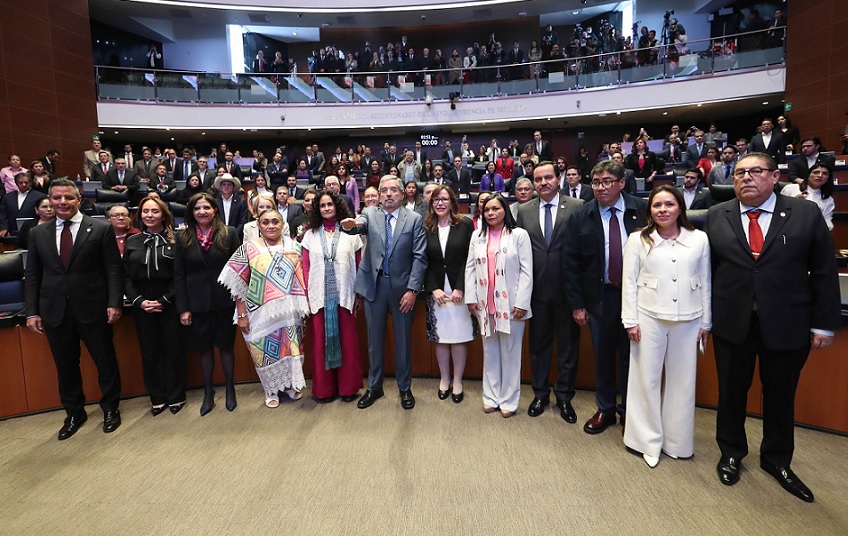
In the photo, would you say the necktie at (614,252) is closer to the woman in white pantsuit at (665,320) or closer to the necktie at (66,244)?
Result: the woman in white pantsuit at (665,320)

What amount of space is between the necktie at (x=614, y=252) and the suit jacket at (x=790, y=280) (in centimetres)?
65

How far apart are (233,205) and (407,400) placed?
3.06m

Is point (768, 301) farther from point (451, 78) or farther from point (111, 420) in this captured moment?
point (451, 78)

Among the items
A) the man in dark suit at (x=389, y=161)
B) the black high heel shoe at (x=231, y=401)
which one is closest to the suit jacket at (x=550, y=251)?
the black high heel shoe at (x=231, y=401)

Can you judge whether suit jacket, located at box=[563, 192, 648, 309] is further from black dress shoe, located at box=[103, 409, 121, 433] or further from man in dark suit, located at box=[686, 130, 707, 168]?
man in dark suit, located at box=[686, 130, 707, 168]

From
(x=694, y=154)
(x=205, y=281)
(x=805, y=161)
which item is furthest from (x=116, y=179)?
(x=805, y=161)

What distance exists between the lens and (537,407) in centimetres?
312

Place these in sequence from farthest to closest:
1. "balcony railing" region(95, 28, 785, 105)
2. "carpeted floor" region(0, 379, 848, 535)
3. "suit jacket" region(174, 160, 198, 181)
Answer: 1. "balcony railing" region(95, 28, 785, 105)
2. "suit jacket" region(174, 160, 198, 181)
3. "carpeted floor" region(0, 379, 848, 535)

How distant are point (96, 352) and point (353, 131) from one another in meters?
12.9

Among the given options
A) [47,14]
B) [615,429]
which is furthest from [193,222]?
[47,14]

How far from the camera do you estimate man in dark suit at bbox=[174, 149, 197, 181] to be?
30.8 feet

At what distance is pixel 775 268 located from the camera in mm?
2090

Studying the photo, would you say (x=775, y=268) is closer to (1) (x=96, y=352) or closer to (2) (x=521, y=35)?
(1) (x=96, y=352)

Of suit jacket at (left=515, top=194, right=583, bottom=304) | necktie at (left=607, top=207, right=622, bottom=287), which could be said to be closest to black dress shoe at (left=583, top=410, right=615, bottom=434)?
suit jacket at (left=515, top=194, right=583, bottom=304)
